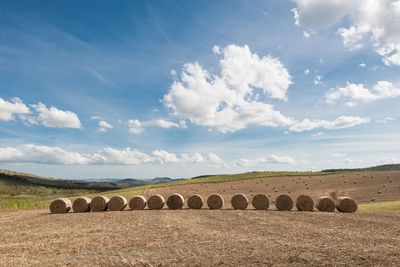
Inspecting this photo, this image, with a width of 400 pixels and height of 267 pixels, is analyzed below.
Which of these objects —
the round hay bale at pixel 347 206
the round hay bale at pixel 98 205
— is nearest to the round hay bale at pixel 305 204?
the round hay bale at pixel 347 206

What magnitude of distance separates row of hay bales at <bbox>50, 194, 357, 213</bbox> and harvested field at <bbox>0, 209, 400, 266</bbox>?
4136 millimetres

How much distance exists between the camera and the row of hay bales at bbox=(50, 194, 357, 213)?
30.2 meters

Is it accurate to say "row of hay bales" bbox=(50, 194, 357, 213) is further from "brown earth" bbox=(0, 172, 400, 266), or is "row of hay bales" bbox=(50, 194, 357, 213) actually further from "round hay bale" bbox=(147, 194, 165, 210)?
"brown earth" bbox=(0, 172, 400, 266)

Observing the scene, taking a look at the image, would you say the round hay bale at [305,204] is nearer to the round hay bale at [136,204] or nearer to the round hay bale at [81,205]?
the round hay bale at [136,204]

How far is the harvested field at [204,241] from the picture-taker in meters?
13.5

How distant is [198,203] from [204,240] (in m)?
16.1

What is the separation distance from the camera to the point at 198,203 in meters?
33.2

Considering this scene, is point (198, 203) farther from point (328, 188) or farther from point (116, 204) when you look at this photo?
point (328, 188)

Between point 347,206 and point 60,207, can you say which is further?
point 60,207

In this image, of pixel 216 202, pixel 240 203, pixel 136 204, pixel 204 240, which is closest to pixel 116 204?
pixel 136 204

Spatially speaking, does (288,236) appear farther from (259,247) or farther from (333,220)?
(333,220)

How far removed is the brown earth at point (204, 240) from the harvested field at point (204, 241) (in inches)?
1.0

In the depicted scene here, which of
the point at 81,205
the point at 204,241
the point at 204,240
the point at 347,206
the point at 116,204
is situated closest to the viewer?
the point at 204,241

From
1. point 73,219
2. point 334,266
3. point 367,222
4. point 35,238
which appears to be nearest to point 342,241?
point 334,266
